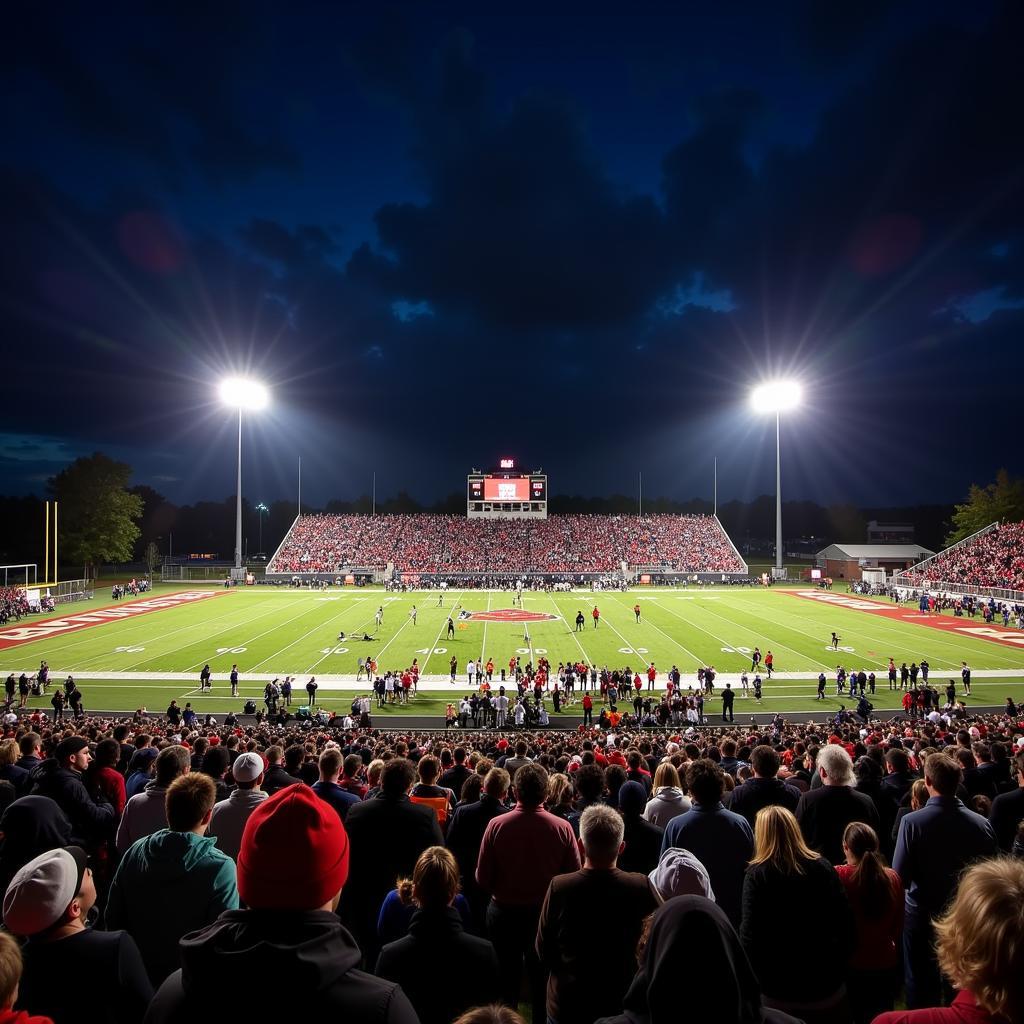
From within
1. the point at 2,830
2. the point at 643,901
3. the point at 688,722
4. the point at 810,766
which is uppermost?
the point at 643,901

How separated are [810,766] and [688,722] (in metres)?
12.8

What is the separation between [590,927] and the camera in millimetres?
→ 3318

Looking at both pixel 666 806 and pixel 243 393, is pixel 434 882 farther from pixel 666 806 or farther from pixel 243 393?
pixel 243 393

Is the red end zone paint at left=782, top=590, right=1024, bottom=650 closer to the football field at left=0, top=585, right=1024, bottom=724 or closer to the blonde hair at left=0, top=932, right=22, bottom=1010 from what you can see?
the football field at left=0, top=585, right=1024, bottom=724

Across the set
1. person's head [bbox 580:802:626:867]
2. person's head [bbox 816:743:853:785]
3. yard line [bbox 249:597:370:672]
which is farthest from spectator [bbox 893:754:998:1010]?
yard line [bbox 249:597:370:672]

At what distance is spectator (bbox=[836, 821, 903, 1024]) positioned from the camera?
4.18 metres

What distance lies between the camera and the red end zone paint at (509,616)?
148ft

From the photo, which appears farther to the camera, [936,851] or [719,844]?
[936,851]

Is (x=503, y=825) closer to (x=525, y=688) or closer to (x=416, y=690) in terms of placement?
(x=525, y=688)

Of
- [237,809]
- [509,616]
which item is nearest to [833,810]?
[237,809]

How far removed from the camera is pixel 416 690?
27531 millimetres

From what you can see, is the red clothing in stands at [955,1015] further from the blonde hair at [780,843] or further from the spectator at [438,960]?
the spectator at [438,960]

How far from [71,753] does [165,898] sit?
14.1 ft

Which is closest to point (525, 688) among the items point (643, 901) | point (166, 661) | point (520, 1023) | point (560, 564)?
point (166, 661)
